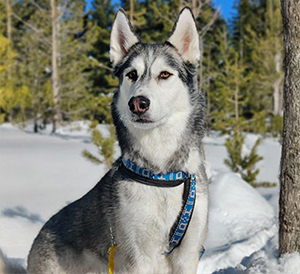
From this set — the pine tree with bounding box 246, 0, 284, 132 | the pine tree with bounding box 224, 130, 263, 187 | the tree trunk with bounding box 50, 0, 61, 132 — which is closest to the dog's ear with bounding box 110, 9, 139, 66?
the pine tree with bounding box 224, 130, 263, 187

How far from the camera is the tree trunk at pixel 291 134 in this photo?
2.90m

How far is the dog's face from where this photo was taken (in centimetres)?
223

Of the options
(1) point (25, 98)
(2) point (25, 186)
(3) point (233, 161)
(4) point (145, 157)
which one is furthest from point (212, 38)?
(4) point (145, 157)

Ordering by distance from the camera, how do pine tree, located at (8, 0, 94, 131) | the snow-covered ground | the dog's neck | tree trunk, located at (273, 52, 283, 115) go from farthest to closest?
tree trunk, located at (273, 52, 283, 115)
pine tree, located at (8, 0, 94, 131)
the snow-covered ground
the dog's neck

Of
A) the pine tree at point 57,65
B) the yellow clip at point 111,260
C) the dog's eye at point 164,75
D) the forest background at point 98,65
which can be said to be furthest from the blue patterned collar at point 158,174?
the pine tree at point 57,65

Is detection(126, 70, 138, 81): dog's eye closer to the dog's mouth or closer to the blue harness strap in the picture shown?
the dog's mouth

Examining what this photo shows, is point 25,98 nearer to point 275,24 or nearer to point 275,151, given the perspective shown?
point 275,151

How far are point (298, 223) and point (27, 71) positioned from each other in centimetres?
2302

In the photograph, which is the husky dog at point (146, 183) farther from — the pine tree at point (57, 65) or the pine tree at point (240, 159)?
the pine tree at point (57, 65)

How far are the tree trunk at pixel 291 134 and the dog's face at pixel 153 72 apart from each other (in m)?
0.89

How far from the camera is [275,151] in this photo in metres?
16.5

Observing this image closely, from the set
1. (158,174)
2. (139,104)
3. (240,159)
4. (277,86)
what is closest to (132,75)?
(139,104)

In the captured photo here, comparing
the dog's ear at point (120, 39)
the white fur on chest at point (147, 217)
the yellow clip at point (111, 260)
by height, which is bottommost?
the yellow clip at point (111, 260)

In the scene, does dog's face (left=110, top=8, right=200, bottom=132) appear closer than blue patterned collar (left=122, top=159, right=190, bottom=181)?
Yes
